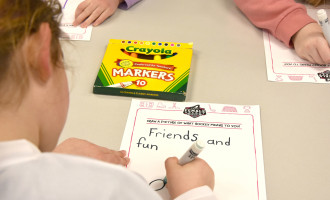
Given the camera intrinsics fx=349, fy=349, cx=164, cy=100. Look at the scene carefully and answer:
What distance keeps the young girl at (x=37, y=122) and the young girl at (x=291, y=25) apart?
0.52 metres

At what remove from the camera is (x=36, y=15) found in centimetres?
40

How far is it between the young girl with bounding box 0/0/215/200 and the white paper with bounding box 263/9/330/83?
44 cm

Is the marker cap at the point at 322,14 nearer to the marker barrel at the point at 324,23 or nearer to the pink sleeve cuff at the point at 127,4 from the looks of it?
the marker barrel at the point at 324,23

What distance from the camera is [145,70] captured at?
753mm

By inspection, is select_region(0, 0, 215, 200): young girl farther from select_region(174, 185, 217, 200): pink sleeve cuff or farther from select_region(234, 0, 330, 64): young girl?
select_region(234, 0, 330, 64): young girl

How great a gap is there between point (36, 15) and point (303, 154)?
0.49 metres

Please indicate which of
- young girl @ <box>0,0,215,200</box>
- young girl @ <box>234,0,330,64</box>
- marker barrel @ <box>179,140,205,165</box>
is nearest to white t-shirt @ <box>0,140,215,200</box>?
young girl @ <box>0,0,215,200</box>

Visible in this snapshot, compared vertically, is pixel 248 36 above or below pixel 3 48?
below

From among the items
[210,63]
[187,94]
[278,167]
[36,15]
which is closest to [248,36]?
[210,63]

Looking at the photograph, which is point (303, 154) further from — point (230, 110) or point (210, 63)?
point (210, 63)

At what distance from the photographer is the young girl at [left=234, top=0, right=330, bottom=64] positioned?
30.5 inches

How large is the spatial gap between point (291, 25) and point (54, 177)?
26.4 inches

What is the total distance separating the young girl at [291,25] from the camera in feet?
2.54

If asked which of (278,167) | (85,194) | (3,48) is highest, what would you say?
(3,48)
